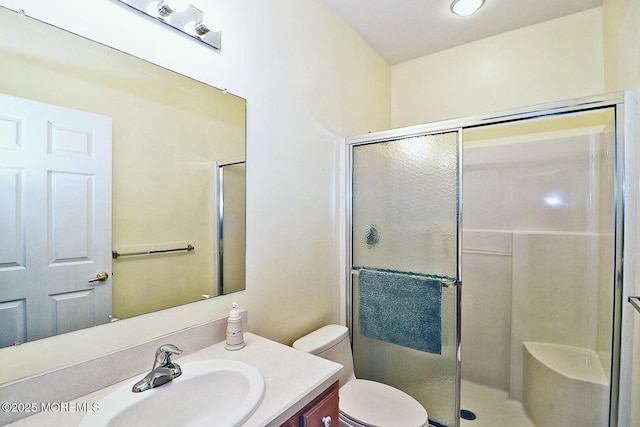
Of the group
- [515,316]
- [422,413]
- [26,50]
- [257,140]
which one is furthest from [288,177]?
[515,316]

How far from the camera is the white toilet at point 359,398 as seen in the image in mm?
1337

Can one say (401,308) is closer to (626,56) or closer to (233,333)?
(233,333)

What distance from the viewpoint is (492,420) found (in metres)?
1.92

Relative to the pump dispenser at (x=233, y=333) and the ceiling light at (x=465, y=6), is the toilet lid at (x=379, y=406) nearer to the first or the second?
the pump dispenser at (x=233, y=333)

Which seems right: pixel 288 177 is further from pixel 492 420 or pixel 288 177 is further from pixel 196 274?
pixel 492 420

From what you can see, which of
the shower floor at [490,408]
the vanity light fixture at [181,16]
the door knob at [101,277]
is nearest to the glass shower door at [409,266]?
the shower floor at [490,408]

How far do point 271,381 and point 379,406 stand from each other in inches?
32.0

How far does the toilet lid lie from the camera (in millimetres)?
1326

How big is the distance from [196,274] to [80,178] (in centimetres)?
49

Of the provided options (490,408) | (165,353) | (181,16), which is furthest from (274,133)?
(490,408)

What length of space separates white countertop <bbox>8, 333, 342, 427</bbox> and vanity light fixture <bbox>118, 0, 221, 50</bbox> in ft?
3.72

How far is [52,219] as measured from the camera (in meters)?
0.81

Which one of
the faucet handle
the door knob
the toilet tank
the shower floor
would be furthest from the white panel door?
the shower floor

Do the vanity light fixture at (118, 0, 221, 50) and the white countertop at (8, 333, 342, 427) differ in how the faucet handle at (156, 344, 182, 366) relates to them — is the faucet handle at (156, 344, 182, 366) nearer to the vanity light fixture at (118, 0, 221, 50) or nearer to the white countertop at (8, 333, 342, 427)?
the white countertop at (8, 333, 342, 427)
